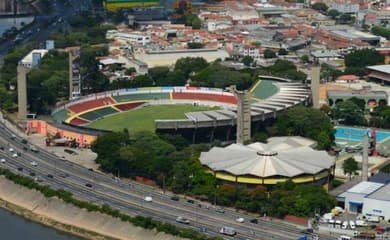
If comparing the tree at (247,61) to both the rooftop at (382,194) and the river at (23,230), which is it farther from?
the river at (23,230)

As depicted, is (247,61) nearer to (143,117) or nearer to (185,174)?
(143,117)

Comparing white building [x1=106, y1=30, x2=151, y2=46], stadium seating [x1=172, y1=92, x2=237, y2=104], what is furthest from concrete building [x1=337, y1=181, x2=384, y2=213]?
white building [x1=106, y1=30, x2=151, y2=46]

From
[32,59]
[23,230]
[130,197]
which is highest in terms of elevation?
[32,59]

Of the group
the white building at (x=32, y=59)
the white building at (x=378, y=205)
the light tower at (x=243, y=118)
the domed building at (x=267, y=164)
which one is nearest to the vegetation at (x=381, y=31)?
the white building at (x=32, y=59)

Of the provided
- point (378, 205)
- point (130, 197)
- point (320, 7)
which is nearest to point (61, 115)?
point (130, 197)

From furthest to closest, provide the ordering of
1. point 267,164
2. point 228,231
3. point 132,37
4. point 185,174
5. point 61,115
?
point 132,37
point 61,115
point 185,174
point 267,164
point 228,231

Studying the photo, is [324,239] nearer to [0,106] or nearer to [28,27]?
[0,106]

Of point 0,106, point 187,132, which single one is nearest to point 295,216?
point 187,132
